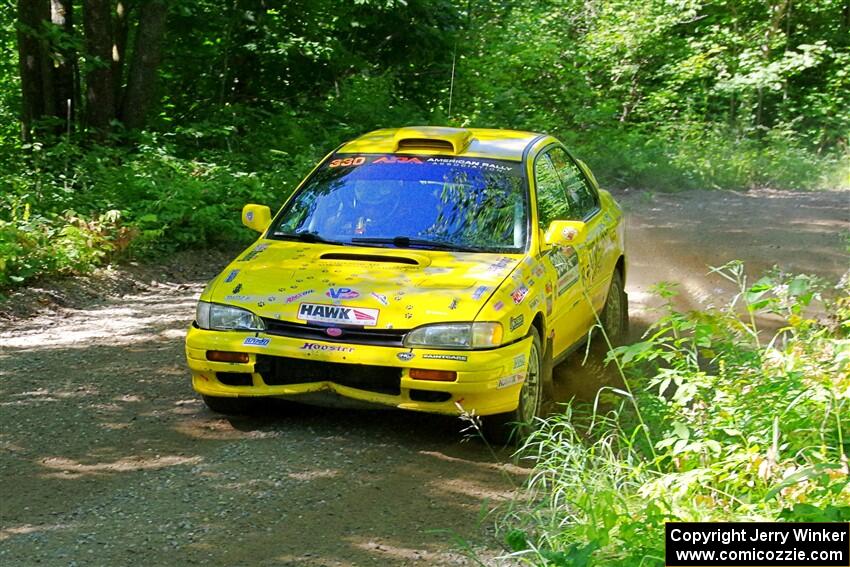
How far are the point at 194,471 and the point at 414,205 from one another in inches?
91.7

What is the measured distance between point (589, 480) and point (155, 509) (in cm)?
205

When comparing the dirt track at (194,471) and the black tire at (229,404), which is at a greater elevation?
the black tire at (229,404)

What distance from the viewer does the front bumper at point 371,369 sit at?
6176 millimetres

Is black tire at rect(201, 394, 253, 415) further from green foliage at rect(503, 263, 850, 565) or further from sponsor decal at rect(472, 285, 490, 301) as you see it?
green foliage at rect(503, 263, 850, 565)

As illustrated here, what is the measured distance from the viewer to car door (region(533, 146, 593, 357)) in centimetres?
723

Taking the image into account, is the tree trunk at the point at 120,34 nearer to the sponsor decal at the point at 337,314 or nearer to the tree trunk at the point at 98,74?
the tree trunk at the point at 98,74

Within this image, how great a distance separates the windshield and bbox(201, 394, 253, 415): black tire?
116 centimetres

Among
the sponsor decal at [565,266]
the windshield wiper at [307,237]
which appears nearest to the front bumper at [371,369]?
the sponsor decal at [565,266]

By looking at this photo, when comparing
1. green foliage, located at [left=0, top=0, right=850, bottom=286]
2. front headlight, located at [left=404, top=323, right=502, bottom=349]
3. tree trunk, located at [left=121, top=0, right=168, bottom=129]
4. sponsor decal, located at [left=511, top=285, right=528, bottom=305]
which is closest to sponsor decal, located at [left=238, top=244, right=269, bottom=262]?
front headlight, located at [left=404, top=323, right=502, bottom=349]

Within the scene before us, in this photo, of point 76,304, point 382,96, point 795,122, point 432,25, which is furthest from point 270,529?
point 795,122

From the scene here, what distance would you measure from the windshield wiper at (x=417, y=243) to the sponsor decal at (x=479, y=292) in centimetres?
63

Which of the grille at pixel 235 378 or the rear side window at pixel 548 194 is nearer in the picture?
the grille at pixel 235 378

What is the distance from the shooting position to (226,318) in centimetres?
657

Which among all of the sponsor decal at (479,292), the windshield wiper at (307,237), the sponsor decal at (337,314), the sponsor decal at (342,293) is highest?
the windshield wiper at (307,237)
